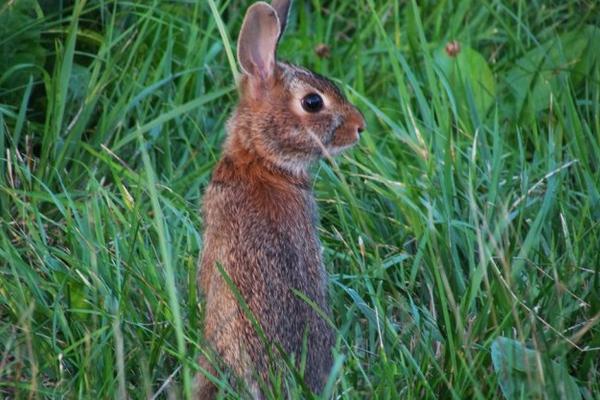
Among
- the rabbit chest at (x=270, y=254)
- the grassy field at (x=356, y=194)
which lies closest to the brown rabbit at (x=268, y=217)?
the rabbit chest at (x=270, y=254)

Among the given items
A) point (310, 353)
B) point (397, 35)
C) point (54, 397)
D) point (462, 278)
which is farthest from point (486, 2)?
point (54, 397)

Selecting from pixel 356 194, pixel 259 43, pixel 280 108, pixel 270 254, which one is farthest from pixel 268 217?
pixel 356 194

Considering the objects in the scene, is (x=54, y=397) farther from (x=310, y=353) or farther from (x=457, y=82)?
(x=457, y=82)

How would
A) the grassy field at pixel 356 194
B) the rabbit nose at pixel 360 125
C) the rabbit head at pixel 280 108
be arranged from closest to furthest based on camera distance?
the grassy field at pixel 356 194 → the rabbit head at pixel 280 108 → the rabbit nose at pixel 360 125

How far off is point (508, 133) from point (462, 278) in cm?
125

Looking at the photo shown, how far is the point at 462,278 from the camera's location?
4383 millimetres

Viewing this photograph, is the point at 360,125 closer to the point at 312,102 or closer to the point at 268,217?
the point at 312,102

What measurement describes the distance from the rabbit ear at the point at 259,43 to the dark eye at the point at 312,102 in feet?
0.49

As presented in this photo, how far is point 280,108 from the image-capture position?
4.47 meters

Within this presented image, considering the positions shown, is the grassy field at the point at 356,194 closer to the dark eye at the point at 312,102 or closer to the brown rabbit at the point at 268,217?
the brown rabbit at the point at 268,217

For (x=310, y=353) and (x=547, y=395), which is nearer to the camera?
(x=547, y=395)

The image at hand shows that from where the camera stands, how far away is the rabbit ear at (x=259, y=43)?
4504 millimetres

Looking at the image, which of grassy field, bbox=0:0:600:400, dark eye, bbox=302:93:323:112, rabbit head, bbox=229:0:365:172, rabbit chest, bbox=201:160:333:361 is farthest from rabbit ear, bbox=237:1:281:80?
rabbit chest, bbox=201:160:333:361

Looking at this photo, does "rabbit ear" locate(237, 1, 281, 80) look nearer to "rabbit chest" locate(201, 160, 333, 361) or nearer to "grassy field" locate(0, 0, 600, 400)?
"grassy field" locate(0, 0, 600, 400)
